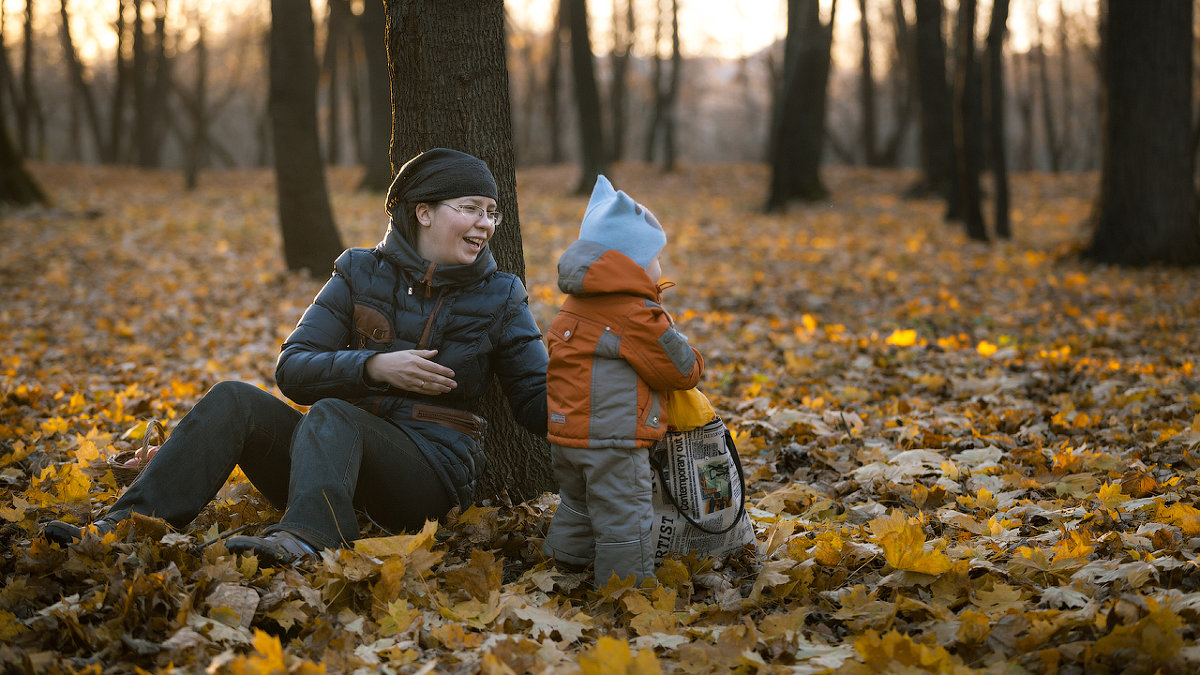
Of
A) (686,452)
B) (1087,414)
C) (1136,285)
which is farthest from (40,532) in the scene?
(1136,285)

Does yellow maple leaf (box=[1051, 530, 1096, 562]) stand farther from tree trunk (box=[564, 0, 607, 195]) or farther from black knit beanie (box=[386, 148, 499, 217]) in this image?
tree trunk (box=[564, 0, 607, 195])

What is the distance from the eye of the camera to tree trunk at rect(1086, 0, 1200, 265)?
9070 mm

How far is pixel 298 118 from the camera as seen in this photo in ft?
30.8

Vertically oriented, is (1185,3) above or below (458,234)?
above

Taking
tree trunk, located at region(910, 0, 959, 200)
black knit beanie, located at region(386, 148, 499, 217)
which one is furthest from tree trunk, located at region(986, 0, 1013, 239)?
black knit beanie, located at region(386, 148, 499, 217)

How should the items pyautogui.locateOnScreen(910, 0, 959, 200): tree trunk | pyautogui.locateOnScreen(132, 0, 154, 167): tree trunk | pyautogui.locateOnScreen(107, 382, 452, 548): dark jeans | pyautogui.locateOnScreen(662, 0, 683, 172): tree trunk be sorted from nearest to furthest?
1. pyautogui.locateOnScreen(107, 382, 452, 548): dark jeans
2. pyautogui.locateOnScreen(910, 0, 959, 200): tree trunk
3. pyautogui.locateOnScreen(132, 0, 154, 167): tree trunk
4. pyautogui.locateOnScreen(662, 0, 683, 172): tree trunk

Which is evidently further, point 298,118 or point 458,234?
point 298,118

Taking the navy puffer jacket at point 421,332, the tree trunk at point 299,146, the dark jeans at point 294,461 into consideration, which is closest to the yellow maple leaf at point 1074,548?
the navy puffer jacket at point 421,332

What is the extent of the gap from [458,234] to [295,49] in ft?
24.6

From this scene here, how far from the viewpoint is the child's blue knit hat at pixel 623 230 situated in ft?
8.39

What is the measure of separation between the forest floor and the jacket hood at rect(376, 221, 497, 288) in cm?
84

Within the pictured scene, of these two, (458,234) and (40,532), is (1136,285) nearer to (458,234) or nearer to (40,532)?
(458,234)

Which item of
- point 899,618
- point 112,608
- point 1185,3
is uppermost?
point 1185,3

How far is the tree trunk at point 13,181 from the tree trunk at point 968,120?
45.8 feet
